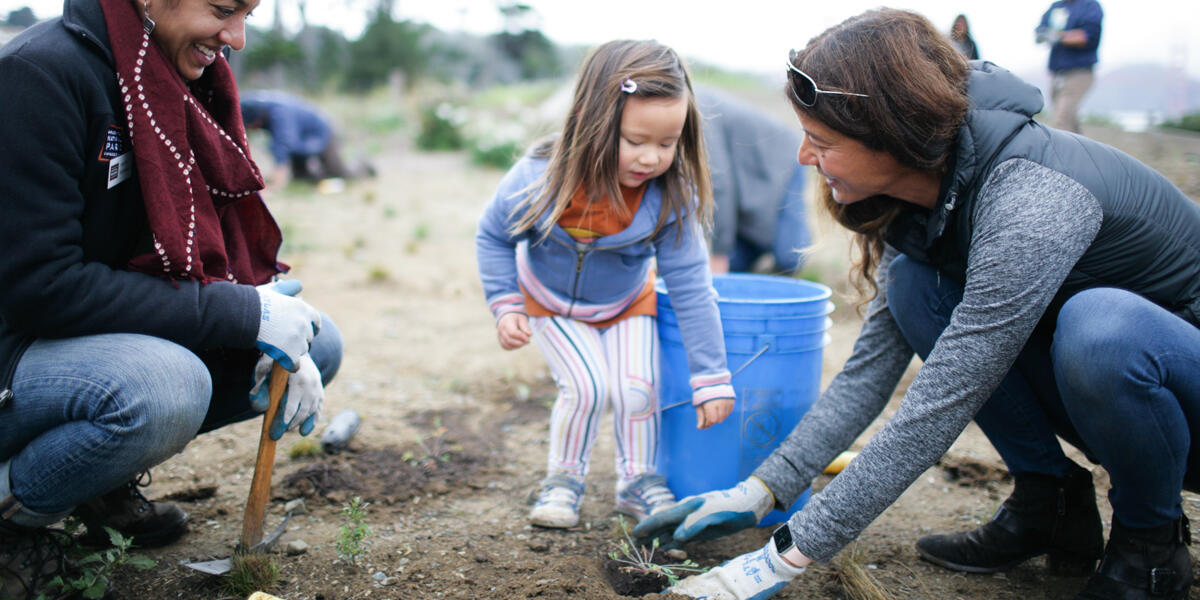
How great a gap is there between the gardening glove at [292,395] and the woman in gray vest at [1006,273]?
0.93 metres

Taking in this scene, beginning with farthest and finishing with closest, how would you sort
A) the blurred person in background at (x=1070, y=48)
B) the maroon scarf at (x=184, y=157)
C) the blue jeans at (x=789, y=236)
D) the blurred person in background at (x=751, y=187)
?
the blurred person in background at (x=1070, y=48), the blue jeans at (x=789, y=236), the blurred person in background at (x=751, y=187), the maroon scarf at (x=184, y=157)

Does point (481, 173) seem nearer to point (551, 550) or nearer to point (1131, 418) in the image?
point (551, 550)

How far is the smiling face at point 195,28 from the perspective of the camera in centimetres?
155

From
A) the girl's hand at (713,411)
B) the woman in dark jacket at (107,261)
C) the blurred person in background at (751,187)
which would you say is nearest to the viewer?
the woman in dark jacket at (107,261)

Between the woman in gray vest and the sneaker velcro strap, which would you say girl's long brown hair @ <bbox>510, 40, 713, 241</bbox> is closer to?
the woman in gray vest

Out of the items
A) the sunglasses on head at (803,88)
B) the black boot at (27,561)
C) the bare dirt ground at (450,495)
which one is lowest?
the bare dirt ground at (450,495)

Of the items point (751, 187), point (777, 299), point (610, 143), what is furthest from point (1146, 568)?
point (751, 187)

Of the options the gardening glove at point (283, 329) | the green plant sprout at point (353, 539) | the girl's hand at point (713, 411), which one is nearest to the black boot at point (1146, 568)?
the girl's hand at point (713, 411)

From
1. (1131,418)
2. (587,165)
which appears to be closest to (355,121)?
(587,165)

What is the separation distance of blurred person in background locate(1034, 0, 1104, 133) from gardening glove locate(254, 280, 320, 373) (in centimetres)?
468

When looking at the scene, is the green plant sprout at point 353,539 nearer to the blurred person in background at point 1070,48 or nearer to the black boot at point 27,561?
the black boot at point 27,561

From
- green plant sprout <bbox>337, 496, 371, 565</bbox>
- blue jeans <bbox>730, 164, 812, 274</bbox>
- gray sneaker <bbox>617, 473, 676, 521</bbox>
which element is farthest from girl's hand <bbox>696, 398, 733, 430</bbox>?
blue jeans <bbox>730, 164, 812, 274</bbox>

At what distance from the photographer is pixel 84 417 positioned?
1507mm

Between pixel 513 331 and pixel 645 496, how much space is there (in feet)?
1.86
